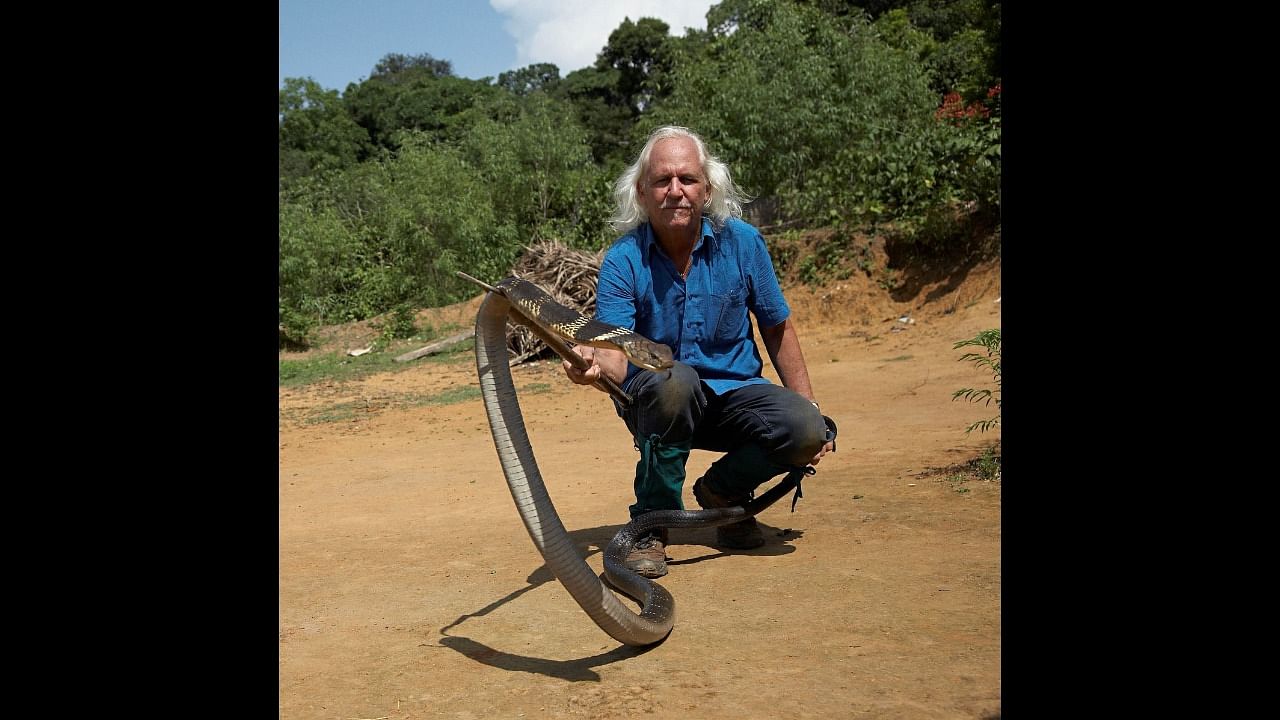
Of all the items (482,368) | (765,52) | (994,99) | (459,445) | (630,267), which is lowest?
(459,445)

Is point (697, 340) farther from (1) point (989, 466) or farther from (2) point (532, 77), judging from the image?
(2) point (532, 77)

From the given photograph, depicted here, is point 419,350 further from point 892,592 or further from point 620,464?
point 892,592

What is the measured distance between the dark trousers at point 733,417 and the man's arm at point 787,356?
20cm

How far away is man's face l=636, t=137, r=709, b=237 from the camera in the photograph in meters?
4.00

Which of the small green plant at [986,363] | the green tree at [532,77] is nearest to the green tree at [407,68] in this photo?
the green tree at [532,77]

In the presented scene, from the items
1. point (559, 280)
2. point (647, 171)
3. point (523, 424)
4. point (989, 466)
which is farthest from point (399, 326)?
point (523, 424)

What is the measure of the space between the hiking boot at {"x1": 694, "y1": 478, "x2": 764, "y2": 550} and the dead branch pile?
913 centimetres

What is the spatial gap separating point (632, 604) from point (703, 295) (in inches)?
50.3

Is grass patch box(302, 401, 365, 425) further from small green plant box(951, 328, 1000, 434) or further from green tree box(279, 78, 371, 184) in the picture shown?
green tree box(279, 78, 371, 184)

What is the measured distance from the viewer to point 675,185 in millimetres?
3984

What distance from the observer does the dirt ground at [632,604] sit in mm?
2648
